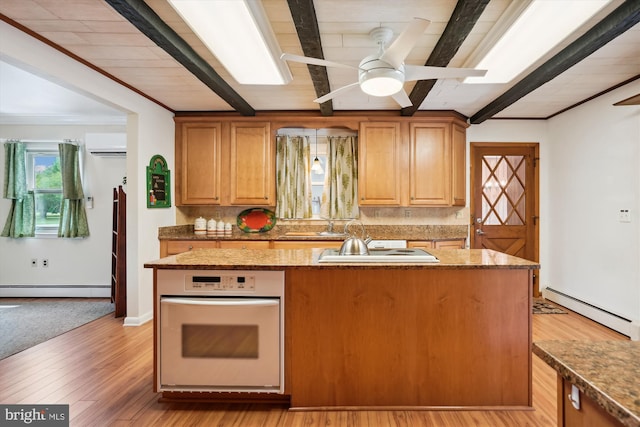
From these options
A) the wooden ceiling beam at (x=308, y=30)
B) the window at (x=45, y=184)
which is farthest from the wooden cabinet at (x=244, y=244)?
the window at (x=45, y=184)

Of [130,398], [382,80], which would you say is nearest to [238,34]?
[382,80]

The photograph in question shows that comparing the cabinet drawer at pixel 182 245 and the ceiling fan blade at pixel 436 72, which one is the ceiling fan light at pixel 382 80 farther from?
the cabinet drawer at pixel 182 245

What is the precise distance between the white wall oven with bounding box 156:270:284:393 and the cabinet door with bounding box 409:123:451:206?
284 cm

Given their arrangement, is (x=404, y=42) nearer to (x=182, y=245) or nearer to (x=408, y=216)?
(x=408, y=216)

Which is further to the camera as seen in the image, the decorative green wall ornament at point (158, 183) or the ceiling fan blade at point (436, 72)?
the decorative green wall ornament at point (158, 183)

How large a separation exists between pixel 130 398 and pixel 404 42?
2650mm

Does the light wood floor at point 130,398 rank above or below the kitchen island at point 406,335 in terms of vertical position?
below

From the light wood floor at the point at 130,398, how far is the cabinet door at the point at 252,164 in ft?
6.56

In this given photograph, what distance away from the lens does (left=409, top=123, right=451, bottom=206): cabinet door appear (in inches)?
167

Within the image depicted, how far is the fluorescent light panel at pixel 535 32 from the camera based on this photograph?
1913mm

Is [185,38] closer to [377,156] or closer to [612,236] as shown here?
[377,156]

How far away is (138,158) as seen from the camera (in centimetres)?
355

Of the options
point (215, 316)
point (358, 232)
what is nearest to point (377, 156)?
point (358, 232)

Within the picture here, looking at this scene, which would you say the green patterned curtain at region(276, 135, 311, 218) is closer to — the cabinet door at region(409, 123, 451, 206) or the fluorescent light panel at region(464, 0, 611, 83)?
the cabinet door at region(409, 123, 451, 206)
